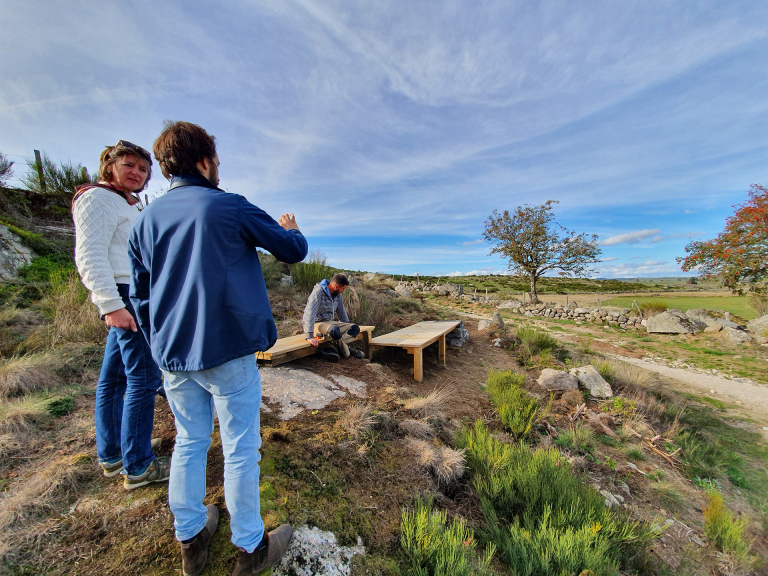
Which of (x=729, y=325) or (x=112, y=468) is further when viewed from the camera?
(x=729, y=325)

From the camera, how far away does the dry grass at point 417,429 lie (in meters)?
2.72

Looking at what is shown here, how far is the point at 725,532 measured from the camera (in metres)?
2.38

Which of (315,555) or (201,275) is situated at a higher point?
(201,275)

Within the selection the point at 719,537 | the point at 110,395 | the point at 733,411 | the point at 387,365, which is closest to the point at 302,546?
the point at 110,395

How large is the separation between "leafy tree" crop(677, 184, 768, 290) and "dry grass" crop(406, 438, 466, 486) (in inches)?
627

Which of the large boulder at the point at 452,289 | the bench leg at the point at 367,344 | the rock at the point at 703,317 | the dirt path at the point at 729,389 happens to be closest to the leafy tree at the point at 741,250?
the rock at the point at 703,317

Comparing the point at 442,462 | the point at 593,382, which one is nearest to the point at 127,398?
the point at 442,462

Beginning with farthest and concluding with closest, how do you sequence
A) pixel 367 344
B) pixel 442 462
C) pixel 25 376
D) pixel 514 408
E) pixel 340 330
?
pixel 367 344
pixel 340 330
pixel 514 408
pixel 25 376
pixel 442 462

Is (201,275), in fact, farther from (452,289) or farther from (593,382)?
(452,289)

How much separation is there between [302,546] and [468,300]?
18544 mm

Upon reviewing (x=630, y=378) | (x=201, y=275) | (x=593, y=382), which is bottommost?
(x=630, y=378)

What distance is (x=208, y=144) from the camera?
1293 mm

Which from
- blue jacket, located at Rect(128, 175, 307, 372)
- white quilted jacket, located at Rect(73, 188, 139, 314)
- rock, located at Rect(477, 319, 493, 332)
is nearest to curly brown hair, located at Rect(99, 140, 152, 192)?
white quilted jacket, located at Rect(73, 188, 139, 314)

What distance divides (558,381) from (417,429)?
11.7ft
